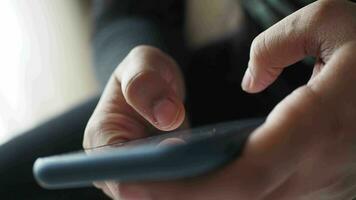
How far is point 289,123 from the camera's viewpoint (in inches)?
10.5

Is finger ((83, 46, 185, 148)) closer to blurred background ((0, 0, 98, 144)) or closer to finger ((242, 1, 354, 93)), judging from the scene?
finger ((242, 1, 354, 93))

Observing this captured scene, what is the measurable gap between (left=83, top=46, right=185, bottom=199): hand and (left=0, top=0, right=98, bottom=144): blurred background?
29cm

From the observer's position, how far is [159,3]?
0.73 metres

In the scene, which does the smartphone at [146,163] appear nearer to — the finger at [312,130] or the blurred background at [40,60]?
the finger at [312,130]

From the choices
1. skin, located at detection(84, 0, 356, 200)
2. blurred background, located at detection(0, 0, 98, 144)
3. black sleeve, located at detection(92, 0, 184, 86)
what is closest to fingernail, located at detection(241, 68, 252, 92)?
skin, located at detection(84, 0, 356, 200)

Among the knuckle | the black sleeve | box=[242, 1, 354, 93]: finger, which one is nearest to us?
box=[242, 1, 354, 93]: finger

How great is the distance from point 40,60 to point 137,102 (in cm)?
50

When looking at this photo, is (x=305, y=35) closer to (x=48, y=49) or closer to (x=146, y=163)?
(x=146, y=163)

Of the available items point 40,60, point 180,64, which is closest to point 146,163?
point 180,64

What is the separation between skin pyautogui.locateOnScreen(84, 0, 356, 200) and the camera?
0.84 ft

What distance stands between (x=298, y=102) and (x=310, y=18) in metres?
0.11

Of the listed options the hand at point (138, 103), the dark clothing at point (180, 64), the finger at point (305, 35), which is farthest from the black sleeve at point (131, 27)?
the finger at point (305, 35)

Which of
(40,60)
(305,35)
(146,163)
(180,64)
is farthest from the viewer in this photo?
(40,60)

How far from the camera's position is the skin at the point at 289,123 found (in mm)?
255
